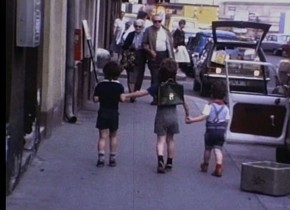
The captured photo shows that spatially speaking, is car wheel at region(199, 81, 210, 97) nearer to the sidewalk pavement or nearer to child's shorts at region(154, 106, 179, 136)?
the sidewalk pavement

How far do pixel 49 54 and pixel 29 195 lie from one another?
3425 millimetres

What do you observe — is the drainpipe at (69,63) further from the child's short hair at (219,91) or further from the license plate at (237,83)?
the license plate at (237,83)

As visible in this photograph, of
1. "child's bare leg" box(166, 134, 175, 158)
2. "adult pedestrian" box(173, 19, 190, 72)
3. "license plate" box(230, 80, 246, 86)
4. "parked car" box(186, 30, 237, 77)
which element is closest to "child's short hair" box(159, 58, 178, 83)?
"child's bare leg" box(166, 134, 175, 158)

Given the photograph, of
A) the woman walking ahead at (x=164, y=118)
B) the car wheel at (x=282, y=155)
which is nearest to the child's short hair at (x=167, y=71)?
the woman walking ahead at (x=164, y=118)

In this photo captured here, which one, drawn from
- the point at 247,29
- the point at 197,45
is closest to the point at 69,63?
the point at 247,29

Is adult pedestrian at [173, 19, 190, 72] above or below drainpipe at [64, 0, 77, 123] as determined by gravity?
below

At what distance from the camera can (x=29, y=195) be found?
9.30 m

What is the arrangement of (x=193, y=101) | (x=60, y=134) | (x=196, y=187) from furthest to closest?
(x=193, y=101), (x=60, y=134), (x=196, y=187)

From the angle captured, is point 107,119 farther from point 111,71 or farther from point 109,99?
point 111,71

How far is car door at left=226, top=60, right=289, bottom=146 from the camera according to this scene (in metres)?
12.1

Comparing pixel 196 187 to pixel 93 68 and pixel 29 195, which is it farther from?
pixel 93 68

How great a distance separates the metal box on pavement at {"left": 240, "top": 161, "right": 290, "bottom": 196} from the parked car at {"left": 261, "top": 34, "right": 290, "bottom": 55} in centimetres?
4556

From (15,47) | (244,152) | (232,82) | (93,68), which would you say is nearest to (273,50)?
(232,82)

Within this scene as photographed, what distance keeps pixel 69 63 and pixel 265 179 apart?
17.2ft
